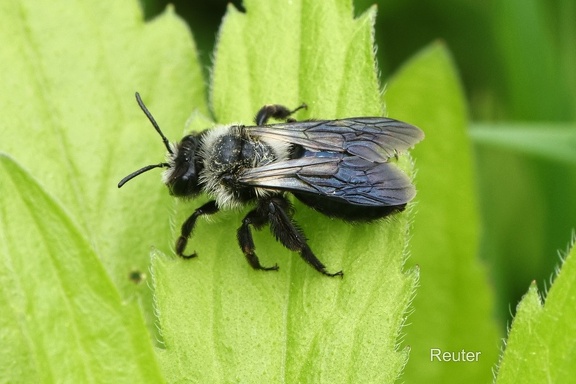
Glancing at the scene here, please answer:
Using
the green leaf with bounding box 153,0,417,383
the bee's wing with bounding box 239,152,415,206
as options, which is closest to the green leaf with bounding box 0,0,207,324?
the green leaf with bounding box 153,0,417,383

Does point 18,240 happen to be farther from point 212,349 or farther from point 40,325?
point 212,349

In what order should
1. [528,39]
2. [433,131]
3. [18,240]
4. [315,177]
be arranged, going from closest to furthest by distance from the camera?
[18,240]
[315,177]
[433,131]
[528,39]

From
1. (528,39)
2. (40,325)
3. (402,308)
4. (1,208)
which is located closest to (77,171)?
(1,208)

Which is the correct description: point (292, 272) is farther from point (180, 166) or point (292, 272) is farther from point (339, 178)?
point (180, 166)

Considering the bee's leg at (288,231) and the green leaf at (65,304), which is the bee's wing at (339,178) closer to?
the bee's leg at (288,231)

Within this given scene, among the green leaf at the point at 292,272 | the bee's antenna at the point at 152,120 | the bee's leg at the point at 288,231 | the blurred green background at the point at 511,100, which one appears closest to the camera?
the green leaf at the point at 292,272

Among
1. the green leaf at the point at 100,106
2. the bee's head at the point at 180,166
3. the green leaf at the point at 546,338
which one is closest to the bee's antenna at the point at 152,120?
the bee's head at the point at 180,166
